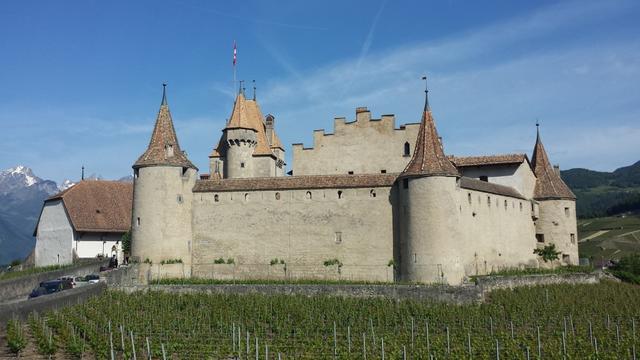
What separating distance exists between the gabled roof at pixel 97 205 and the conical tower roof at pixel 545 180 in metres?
28.8

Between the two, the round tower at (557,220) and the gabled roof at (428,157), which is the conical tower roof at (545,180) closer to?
the round tower at (557,220)

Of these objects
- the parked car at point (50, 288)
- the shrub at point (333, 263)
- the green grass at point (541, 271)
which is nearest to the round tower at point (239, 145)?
the shrub at point (333, 263)

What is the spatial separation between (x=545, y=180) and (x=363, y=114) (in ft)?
45.0

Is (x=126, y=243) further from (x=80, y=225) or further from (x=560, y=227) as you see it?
(x=560, y=227)

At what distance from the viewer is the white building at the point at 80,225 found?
46.5 meters

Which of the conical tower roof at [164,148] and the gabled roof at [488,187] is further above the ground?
the conical tower roof at [164,148]

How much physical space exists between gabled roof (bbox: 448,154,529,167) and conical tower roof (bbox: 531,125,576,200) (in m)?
3.04

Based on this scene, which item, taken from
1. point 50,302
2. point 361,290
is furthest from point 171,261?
point 361,290

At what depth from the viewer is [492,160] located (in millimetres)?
45594

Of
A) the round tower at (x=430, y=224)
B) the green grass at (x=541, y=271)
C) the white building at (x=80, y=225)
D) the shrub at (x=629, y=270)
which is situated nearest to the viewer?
the round tower at (x=430, y=224)

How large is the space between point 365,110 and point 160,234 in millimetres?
16681

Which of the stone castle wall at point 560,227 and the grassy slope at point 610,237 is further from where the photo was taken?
the grassy slope at point 610,237

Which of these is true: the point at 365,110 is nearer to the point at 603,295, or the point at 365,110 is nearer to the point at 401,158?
the point at 401,158

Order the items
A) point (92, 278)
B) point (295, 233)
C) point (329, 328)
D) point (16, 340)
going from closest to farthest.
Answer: point (16, 340)
point (329, 328)
point (92, 278)
point (295, 233)
